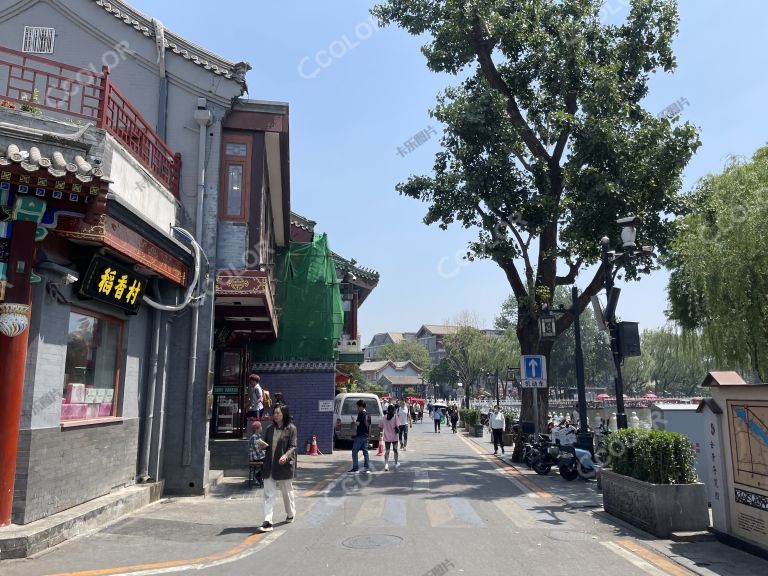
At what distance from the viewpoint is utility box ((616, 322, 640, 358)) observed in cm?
1138

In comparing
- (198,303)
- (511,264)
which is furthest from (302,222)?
(198,303)

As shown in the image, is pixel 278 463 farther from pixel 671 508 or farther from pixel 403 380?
pixel 403 380

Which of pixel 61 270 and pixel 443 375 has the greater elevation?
pixel 443 375

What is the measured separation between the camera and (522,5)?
18.5 metres

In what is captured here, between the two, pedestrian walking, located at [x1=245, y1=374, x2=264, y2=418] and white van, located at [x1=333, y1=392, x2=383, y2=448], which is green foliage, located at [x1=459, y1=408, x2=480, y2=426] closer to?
white van, located at [x1=333, y1=392, x2=383, y2=448]

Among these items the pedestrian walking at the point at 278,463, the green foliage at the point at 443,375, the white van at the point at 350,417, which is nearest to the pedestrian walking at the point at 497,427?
the white van at the point at 350,417

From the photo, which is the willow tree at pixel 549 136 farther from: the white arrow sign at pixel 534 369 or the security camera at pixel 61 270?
the security camera at pixel 61 270

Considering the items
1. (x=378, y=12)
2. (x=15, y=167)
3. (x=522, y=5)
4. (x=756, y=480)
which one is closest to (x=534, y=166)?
(x=522, y=5)

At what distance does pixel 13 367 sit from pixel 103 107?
3755mm

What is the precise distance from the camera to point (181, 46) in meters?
12.3

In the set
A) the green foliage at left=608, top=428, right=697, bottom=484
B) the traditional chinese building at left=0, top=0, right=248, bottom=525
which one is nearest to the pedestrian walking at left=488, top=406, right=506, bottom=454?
the green foliage at left=608, top=428, right=697, bottom=484

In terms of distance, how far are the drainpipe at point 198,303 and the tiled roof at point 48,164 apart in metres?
4.89

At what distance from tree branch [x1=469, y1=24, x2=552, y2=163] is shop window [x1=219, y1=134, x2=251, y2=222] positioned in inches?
390

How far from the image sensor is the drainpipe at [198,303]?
1111 centimetres
